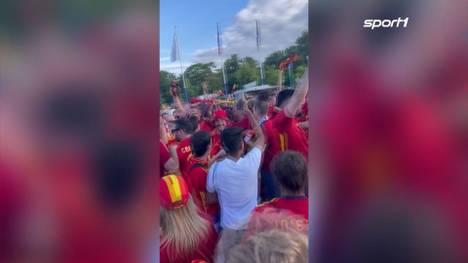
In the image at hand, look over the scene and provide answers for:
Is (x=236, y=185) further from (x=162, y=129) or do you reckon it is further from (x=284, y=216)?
(x=162, y=129)

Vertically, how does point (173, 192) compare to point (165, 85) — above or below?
below

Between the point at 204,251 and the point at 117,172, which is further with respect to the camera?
the point at 204,251

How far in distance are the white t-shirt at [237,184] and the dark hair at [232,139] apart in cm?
4

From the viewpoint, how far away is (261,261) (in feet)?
4.97

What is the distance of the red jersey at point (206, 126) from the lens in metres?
1.69

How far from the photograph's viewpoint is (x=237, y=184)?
1747 mm

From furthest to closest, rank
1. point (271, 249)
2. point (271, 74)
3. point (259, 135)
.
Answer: point (259, 135) < point (271, 74) < point (271, 249)

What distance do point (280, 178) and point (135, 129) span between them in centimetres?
56

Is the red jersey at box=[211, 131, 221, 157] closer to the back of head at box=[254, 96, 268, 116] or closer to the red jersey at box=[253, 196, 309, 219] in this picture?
the back of head at box=[254, 96, 268, 116]

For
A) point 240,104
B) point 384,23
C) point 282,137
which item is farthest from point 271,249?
point 384,23

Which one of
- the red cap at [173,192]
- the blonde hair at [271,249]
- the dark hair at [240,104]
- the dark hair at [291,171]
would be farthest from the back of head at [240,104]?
the blonde hair at [271,249]

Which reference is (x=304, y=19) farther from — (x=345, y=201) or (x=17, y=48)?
(x=17, y=48)

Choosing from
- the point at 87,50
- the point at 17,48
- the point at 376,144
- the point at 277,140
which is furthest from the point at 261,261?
the point at 17,48

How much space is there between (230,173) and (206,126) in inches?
7.9
